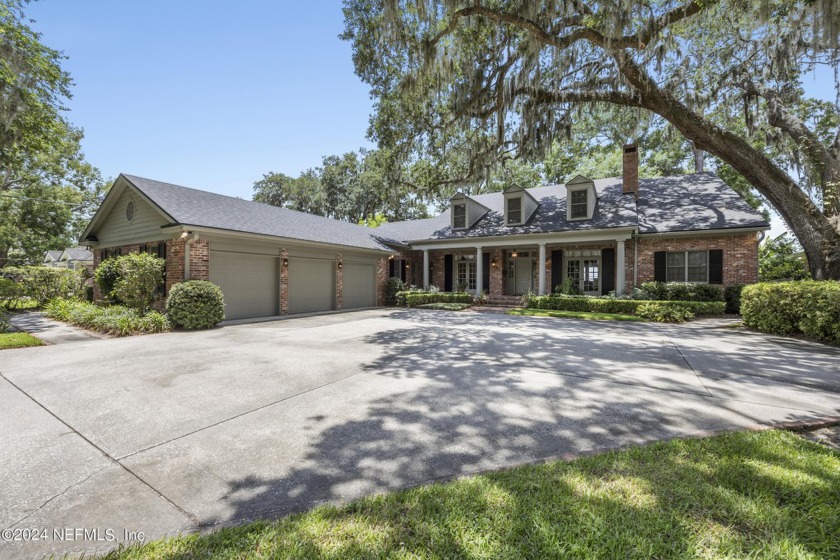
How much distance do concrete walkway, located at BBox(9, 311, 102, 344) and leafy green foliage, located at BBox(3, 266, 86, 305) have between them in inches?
129

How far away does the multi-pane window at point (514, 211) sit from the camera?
17156 millimetres

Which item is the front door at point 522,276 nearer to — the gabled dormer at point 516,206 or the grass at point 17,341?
the gabled dormer at point 516,206

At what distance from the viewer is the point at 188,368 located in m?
5.47

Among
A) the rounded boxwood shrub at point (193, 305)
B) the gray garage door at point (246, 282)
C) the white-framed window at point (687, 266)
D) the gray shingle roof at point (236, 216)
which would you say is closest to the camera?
the rounded boxwood shrub at point (193, 305)

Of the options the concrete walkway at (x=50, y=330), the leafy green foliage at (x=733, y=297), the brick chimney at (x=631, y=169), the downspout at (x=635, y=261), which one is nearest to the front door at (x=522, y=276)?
the downspout at (x=635, y=261)

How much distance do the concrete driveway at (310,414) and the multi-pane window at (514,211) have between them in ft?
35.1

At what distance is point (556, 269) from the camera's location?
53.9 ft

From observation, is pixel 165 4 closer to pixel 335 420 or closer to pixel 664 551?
pixel 335 420

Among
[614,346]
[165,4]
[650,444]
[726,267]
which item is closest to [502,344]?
[614,346]

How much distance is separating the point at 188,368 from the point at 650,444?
19.7 feet

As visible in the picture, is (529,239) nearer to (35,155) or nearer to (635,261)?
(635,261)

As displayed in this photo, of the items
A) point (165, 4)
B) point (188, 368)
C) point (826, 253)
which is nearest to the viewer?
point (188, 368)

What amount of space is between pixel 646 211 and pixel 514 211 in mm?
5609

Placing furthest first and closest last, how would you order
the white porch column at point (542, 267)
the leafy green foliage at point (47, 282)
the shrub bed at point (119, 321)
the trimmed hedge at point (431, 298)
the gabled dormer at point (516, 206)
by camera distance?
the gabled dormer at point (516, 206) → the trimmed hedge at point (431, 298) → the white porch column at point (542, 267) → the leafy green foliage at point (47, 282) → the shrub bed at point (119, 321)
